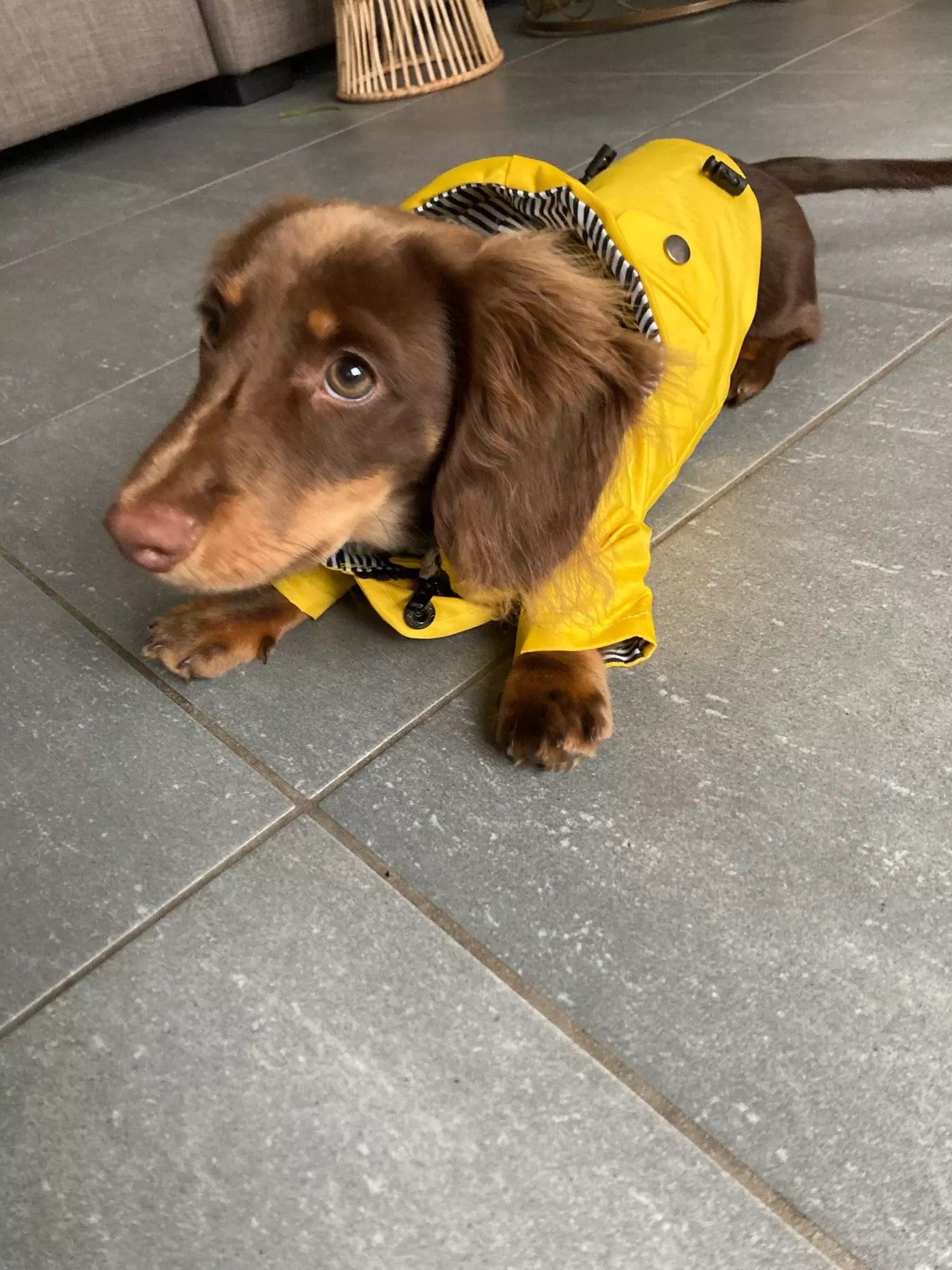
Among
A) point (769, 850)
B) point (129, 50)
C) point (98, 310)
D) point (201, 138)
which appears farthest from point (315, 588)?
point (129, 50)

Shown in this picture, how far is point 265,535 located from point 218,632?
418 millimetres

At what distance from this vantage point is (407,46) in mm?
4008

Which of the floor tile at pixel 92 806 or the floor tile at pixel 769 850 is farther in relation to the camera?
the floor tile at pixel 92 806

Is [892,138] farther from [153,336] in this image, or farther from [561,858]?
[561,858]

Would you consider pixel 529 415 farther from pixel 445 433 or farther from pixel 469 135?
pixel 469 135

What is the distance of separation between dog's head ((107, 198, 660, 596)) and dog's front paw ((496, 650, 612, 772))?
14cm

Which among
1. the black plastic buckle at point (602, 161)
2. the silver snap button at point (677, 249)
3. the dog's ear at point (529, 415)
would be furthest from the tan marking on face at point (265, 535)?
the black plastic buckle at point (602, 161)

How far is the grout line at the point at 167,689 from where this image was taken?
1.26m

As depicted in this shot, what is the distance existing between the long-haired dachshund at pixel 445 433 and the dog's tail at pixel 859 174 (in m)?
0.71

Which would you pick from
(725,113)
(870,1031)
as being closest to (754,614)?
(870,1031)

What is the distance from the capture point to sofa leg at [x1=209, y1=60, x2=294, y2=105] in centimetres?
423

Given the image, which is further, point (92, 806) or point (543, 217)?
point (543, 217)

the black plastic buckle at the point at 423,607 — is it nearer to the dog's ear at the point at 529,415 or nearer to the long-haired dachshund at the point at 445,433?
the long-haired dachshund at the point at 445,433

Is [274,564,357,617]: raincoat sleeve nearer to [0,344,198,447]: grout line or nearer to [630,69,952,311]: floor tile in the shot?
[0,344,198,447]: grout line
